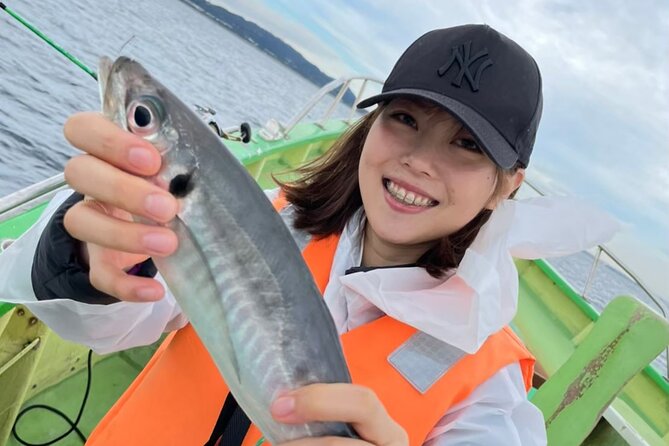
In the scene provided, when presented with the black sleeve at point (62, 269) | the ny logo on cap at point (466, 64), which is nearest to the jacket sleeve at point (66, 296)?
the black sleeve at point (62, 269)

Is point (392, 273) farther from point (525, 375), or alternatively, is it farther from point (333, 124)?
point (333, 124)

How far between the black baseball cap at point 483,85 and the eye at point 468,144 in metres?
0.11

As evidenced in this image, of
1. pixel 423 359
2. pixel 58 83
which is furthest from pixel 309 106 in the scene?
pixel 58 83

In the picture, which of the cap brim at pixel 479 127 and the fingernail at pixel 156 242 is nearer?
the fingernail at pixel 156 242

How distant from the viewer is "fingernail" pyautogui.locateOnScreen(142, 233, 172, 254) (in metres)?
1.24

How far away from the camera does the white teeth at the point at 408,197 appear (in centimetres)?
221

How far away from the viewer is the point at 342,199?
2703 millimetres

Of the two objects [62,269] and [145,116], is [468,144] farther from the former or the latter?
[62,269]

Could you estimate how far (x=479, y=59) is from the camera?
2113mm

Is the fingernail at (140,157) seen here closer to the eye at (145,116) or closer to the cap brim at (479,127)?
the eye at (145,116)

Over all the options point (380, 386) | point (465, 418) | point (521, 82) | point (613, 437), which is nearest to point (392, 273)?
point (380, 386)

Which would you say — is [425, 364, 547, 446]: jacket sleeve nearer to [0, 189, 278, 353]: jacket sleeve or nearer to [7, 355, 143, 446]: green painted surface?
[0, 189, 278, 353]: jacket sleeve

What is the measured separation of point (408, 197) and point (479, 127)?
0.41m

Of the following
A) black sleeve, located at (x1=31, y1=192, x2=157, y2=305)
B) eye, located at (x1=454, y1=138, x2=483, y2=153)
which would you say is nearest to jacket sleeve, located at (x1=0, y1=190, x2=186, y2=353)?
black sleeve, located at (x1=31, y1=192, x2=157, y2=305)
